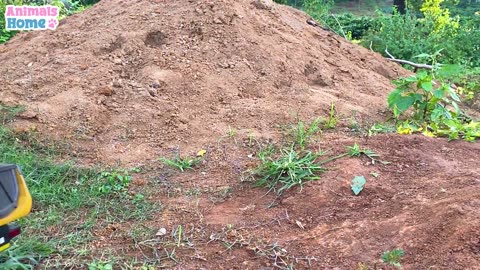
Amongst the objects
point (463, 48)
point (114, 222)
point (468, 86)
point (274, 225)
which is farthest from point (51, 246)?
point (463, 48)

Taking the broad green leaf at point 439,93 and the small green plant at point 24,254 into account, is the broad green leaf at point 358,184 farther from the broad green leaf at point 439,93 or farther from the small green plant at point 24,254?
the small green plant at point 24,254

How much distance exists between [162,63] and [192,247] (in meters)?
2.12

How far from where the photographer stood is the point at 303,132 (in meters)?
3.76

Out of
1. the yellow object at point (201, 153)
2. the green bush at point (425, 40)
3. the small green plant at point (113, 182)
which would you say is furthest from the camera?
the green bush at point (425, 40)

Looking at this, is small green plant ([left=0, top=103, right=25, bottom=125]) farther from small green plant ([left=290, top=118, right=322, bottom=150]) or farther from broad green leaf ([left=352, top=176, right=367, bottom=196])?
broad green leaf ([left=352, top=176, right=367, bottom=196])

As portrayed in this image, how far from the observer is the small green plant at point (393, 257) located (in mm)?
2410

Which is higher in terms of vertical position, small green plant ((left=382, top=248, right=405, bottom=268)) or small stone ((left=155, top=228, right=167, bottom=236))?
small green plant ((left=382, top=248, right=405, bottom=268))

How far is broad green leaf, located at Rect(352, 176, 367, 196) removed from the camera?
9.79 feet

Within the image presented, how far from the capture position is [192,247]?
2.72m

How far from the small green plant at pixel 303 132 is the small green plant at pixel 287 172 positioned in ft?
0.96

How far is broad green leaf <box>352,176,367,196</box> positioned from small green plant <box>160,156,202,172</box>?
1.03 metres

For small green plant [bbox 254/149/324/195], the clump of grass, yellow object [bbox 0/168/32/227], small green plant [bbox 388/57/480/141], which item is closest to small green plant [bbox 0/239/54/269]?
the clump of grass

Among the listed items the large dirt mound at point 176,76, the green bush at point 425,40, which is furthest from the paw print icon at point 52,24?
the green bush at point 425,40

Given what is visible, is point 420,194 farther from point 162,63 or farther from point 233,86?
point 162,63
